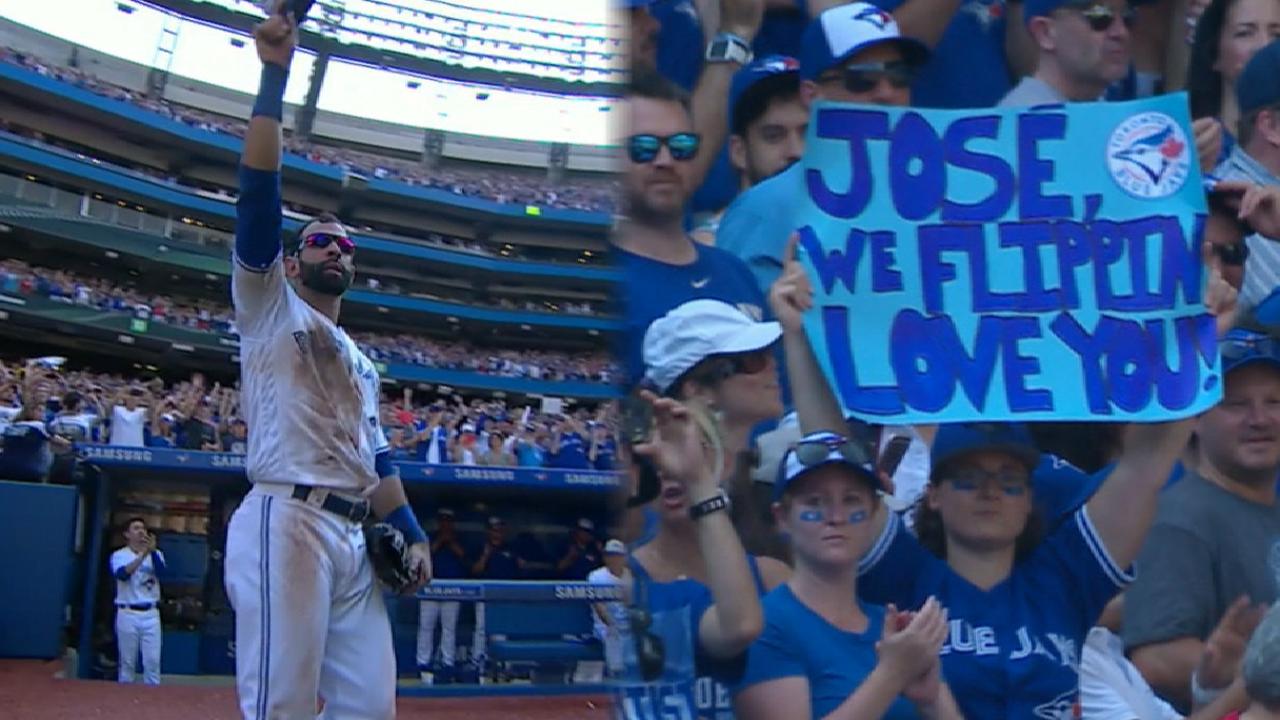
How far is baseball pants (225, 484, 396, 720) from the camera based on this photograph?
317 cm

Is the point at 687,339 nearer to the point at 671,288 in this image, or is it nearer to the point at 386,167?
the point at 671,288

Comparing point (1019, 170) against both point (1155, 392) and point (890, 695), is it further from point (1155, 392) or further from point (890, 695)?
point (890, 695)

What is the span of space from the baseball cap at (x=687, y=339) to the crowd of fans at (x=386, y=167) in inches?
1378

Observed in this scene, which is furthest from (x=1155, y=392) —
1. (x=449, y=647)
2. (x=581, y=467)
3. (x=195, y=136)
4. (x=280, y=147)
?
(x=195, y=136)

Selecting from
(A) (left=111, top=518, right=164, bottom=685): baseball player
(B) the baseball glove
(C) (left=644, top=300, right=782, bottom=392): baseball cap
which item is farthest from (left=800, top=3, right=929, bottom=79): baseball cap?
(A) (left=111, top=518, right=164, bottom=685): baseball player

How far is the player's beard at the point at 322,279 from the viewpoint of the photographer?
11.7ft

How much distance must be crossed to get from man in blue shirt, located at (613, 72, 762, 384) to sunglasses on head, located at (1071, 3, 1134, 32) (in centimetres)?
82

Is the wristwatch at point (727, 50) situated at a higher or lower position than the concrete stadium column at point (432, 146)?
lower

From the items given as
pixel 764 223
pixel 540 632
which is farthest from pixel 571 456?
pixel 764 223

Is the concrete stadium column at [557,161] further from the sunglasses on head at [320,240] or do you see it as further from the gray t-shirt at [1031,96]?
the gray t-shirt at [1031,96]

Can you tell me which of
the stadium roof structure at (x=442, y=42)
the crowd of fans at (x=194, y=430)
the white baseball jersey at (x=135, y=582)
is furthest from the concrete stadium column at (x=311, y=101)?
the white baseball jersey at (x=135, y=582)

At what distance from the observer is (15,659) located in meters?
10.6

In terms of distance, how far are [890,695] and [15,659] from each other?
10.5 meters

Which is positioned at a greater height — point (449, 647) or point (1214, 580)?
point (1214, 580)
